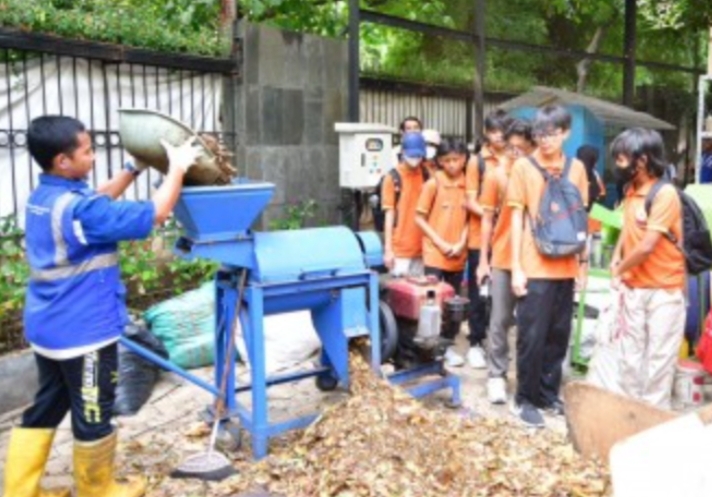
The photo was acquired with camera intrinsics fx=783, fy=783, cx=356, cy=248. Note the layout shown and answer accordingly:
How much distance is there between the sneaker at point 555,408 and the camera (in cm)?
496

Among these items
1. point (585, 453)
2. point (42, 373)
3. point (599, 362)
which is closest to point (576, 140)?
point (599, 362)

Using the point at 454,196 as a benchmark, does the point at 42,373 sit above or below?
below

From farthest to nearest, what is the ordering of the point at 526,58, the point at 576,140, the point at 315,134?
the point at 526,58 → the point at 576,140 → the point at 315,134

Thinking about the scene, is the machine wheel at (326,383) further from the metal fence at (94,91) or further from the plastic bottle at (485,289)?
the metal fence at (94,91)

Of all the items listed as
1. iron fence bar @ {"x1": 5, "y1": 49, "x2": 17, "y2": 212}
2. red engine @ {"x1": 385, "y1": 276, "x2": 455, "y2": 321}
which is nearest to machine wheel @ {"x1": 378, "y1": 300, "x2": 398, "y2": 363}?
Answer: red engine @ {"x1": 385, "y1": 276, "x2": 455, "y2": 321}

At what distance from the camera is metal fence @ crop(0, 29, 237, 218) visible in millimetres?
5605

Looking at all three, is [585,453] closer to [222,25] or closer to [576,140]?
[222,25]

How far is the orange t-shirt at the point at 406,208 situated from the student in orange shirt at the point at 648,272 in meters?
1.88

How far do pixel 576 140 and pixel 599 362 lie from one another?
5.85 m

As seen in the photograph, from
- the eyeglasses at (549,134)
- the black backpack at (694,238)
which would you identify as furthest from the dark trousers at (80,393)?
the black backpack at (694,238)

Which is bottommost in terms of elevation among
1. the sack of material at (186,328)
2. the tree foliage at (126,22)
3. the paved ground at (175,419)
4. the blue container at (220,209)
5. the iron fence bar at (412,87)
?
the paved ground at (175,419)

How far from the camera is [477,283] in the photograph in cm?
601

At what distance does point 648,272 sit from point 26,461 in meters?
3.50

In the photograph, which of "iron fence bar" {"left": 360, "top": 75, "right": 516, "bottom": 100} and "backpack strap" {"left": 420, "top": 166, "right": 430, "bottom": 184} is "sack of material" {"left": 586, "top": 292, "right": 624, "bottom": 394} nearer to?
"backpack strap" {"left": 420, "top": 166, "right": 430, "bottom": 184}
